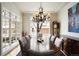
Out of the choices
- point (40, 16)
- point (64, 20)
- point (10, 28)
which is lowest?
point (10, 28)

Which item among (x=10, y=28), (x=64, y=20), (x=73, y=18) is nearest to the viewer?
(x=10, y=28)

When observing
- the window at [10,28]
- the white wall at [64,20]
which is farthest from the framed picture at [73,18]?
the window at [10,28]

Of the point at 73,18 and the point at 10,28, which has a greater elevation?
the point at 73,18

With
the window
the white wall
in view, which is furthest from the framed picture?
the window

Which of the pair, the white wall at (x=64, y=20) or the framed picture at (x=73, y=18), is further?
the white wall at (x=64, y=20)

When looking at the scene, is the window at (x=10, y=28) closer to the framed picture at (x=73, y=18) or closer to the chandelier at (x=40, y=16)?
the chandelier at (x=40, y=16)

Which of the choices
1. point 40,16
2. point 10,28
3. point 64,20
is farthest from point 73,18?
point 10,28

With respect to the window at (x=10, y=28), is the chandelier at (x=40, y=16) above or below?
A: above

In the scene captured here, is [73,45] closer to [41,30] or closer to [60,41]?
[60,41]

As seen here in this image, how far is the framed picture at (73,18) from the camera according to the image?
334 cm

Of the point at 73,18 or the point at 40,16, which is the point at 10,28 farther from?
the point at 73,18

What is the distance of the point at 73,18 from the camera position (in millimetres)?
3496

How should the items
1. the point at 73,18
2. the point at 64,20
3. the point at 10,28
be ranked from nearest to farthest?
1. the point at 10,28
2. the point at 73,18
3. the point at 64,20

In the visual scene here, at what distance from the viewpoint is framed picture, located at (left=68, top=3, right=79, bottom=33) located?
3.34 meters
